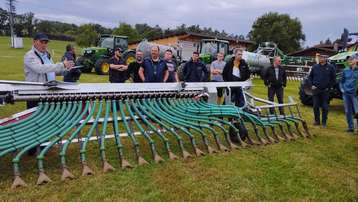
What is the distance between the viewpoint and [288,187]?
3674 mm

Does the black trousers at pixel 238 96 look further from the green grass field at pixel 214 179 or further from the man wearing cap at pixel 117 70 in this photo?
the man wearing cap at pixel 117 70

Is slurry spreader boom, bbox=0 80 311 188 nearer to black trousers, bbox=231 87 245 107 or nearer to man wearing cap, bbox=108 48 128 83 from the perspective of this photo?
black trousers, bbox=231 87 245 107

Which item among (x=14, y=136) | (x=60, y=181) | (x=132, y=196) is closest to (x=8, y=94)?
(x=14, y=136)

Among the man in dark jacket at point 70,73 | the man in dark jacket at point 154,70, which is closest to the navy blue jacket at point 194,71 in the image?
the man in dark jacket at point 154,70

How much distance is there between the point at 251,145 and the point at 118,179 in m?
2.38

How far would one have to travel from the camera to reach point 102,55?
58.7ft

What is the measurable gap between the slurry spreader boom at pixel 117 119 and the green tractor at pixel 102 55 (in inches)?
456

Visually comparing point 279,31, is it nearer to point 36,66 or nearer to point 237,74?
point 237,74

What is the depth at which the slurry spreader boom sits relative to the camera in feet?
11.6

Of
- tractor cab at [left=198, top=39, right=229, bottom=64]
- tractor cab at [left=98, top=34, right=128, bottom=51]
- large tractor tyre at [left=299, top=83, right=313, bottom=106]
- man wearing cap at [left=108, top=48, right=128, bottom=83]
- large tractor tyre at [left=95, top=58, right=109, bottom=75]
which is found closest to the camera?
man wearing cap at [left=108, top=48, right=128, bottom=83]

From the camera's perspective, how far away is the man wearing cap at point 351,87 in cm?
658

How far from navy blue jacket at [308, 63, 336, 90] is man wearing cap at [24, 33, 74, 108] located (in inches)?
207

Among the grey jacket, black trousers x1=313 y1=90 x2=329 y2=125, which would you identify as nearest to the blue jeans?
black trousers x1=313 y1=90 x2=329 y2=125

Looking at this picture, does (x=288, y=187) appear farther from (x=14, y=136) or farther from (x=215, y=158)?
(x=14, y=136)
